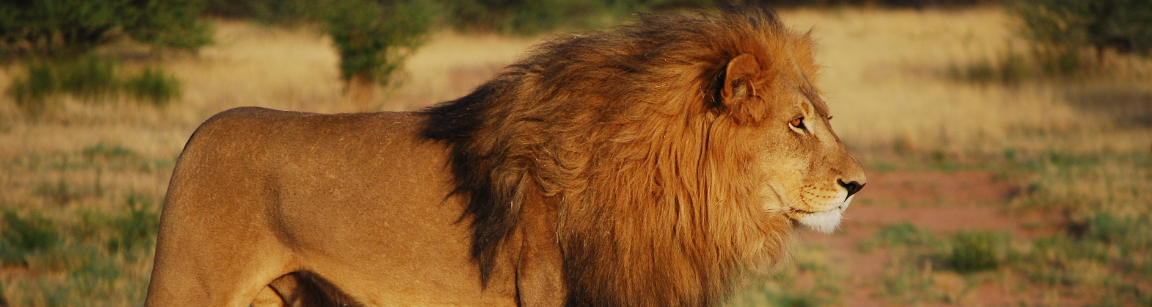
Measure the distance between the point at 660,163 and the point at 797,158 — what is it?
44 cm

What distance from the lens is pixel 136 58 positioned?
65.4ft

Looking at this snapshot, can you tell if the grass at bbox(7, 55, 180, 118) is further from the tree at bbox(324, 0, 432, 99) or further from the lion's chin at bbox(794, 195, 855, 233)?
the lion's chin at bbox(794, 195, 855, 233)

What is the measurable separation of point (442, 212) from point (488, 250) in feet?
0.75

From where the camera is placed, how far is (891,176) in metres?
12.0

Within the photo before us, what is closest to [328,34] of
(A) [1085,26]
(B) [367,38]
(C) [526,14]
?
(B) [367,38]

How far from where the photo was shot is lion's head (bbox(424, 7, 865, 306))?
9.37ft

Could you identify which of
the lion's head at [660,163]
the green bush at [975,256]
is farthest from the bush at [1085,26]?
the lion's head at [660,163]

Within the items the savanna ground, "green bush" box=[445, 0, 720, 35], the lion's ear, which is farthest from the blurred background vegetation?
the lion's ear

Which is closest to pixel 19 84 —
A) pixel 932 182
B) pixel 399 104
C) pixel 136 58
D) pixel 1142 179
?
pixel 399 104

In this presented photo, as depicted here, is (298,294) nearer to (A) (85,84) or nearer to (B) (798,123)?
(B) (798,123)

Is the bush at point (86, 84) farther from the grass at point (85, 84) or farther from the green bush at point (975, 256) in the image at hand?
the green bush at point (975, 256)

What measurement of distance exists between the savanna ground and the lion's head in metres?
0.40

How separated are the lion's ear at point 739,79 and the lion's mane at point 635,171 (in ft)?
0.12

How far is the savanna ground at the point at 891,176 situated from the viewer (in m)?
6.80
